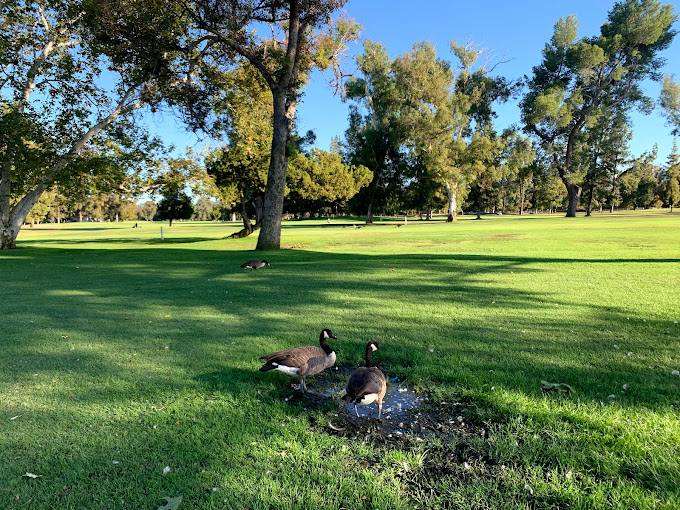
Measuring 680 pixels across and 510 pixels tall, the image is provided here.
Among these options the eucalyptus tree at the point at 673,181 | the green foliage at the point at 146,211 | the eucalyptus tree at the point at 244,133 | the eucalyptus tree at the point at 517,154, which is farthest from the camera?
the green foliage at the point at 146,211

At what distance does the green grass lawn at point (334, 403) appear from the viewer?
2781 millimetres

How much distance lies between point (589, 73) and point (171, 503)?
215ft

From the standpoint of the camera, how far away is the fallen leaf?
2576 mm

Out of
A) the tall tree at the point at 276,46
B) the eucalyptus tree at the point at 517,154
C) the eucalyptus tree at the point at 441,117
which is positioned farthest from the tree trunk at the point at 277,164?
the eucalyptus tree at the point at 517,154

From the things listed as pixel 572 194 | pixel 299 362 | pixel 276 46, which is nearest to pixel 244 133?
pixel 276 46

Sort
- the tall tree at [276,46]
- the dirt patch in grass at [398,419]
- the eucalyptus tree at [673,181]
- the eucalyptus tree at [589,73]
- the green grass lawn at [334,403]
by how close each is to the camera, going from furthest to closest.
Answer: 1. the eucalyptus tree at [673,181]
2. the eucalyptus tree at [589,73]
3. the tall tree at [276,46]
4. the dirt patch in grass at [398,419]
5. the green grass lawn at [334,403]

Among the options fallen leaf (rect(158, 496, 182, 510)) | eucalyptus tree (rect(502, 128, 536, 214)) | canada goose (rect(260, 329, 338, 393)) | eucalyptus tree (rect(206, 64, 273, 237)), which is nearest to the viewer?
fallen leaf (rect(158, 496, 182, 510))

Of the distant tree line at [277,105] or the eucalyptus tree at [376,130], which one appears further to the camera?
the eucalyptus tree at [376,130]

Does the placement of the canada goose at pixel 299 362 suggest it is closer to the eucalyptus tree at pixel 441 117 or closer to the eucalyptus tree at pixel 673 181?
the eucalyptus tree at pixel 441 117

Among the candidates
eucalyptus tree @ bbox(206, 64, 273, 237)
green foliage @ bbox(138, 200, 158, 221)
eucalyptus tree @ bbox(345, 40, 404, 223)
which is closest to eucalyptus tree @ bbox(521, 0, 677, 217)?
eucalyptus tree @ bbox(345, 40, 404, 223)

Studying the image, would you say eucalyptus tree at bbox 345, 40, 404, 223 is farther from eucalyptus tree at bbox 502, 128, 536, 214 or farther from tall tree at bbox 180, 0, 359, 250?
tall tree at bbox 180, 0, 359, 250

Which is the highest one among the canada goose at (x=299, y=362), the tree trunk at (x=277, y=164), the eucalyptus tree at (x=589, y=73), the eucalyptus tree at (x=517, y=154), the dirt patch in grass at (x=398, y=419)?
the eucalyptus tree at (x=589, y=73)

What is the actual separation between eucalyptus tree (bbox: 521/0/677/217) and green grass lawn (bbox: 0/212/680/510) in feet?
179

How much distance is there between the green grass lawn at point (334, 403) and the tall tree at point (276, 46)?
1164 centimetres
